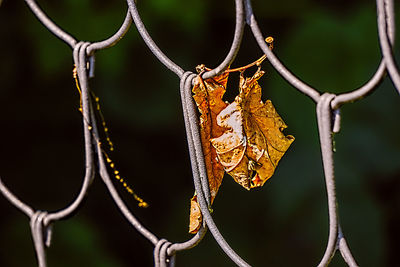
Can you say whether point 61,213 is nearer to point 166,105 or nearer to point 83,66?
point 83,66

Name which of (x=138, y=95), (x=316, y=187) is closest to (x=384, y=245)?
(x=316, y=187)

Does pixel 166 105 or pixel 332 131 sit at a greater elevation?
pixel 166 105
